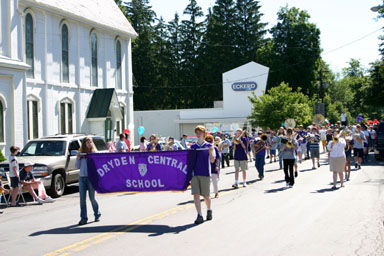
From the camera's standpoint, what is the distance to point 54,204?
14141mm

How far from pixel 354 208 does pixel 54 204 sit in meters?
8.47

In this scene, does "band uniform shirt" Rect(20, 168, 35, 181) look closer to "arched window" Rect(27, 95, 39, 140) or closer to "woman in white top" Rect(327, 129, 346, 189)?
"woman in white top" Rect(327, 129, 346, 189)

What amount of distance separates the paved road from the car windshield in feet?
8.07

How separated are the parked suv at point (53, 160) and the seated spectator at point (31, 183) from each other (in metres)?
0.47

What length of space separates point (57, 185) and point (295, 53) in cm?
5677

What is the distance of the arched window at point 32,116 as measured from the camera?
2830 centimetres

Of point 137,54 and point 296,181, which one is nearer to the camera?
point 296,181

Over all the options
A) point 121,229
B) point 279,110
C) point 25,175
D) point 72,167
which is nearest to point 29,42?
point 72,167

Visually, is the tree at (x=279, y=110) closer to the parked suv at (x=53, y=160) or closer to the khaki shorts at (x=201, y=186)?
the parked suv at (x=53, y=160)

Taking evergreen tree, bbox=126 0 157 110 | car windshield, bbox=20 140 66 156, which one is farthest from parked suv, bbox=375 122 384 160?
evergreen tree, bbox=126 0 157 110

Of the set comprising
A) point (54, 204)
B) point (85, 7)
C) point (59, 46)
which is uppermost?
point (85, 7)

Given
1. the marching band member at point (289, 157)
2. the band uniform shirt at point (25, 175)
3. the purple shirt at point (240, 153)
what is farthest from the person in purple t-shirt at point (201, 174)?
the band uniform shirt at point (25, 175)

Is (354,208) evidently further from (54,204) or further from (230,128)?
(230,128)

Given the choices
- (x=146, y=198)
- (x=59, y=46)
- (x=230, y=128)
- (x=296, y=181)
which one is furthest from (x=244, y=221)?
(x=230, y=128)
